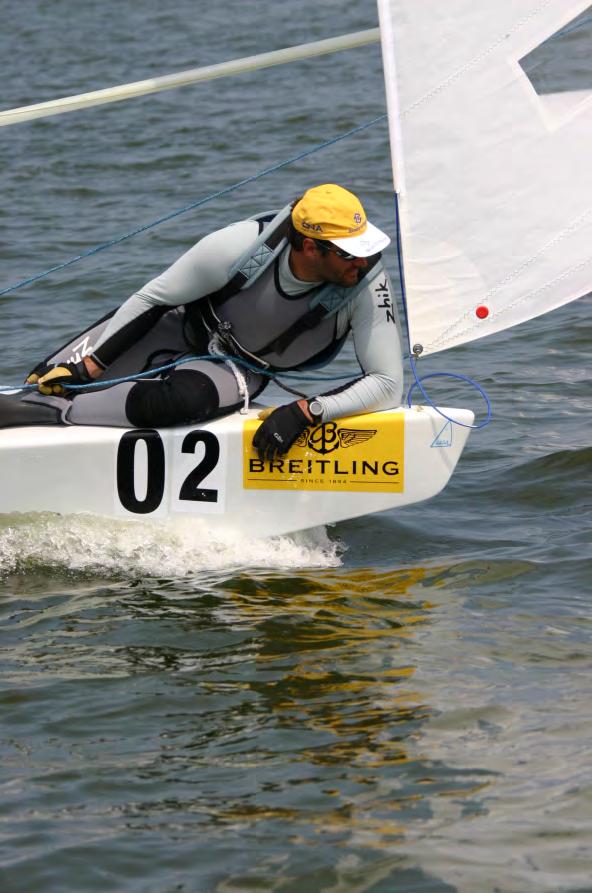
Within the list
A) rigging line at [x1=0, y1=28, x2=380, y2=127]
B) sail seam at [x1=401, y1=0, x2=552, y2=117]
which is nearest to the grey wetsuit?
sail seam at [x1=401, y1=0, x2=552, y2=117]

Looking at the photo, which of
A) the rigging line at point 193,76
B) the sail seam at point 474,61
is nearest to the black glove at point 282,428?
the sail seam at point 474,61

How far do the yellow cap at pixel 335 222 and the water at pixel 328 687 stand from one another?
1035 mm

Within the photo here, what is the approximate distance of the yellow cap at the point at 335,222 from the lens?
400cm

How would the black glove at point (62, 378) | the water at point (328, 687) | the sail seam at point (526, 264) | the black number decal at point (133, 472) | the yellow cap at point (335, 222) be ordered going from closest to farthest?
the water at point (328, 687) < the yellow cap at point (335, 222) < the sail seam at point (526, 264) < the black number decal at point (133, 472) < the black glove at point (62, 378)

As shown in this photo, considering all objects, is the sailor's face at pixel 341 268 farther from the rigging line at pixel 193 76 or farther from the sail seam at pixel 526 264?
the rigging line at pixel 193 76

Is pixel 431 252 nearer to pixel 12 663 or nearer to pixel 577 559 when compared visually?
pixel 577 559

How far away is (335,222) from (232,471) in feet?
2.91

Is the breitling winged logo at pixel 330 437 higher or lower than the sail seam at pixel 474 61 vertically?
lower

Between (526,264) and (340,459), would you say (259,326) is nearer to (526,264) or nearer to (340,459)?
(340,459)

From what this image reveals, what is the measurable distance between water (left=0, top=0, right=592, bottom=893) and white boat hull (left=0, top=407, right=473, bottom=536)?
95 millimetres

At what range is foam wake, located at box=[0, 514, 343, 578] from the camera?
4.41 meters

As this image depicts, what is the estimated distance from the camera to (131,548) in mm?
4438

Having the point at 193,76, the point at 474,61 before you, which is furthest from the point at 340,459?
the point at 193,76

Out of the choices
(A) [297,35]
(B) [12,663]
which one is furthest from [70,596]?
(A) [297,35]
